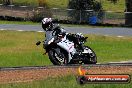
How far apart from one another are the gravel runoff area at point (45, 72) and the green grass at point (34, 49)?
5530mm

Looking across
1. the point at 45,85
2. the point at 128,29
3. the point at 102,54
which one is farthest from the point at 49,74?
the point at 128,29

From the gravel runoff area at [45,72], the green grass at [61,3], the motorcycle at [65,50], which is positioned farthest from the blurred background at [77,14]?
the gravel runoff area at [45,72]

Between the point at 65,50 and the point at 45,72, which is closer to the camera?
the point at 45,72

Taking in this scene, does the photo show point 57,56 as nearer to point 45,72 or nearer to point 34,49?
point 45,72

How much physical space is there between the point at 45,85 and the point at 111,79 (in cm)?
390

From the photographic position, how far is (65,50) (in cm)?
1495

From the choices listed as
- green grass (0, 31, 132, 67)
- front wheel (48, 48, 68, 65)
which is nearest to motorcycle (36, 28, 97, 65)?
front wheel (48, 48, 68, 65)

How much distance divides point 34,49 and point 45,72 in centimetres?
1377

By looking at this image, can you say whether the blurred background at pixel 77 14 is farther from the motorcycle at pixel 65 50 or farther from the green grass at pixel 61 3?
the motorcycle at pixel 65 50

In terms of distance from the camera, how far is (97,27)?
42906 mm

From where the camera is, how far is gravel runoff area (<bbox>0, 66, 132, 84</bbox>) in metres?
12.9

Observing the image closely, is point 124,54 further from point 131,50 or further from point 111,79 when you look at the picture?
point 111,79

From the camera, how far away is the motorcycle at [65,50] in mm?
14812

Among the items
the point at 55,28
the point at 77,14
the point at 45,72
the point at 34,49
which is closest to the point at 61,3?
the point at 77,14
